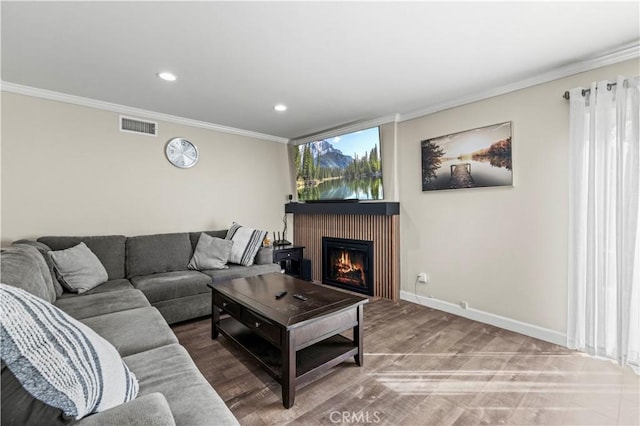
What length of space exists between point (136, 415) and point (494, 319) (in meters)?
3.14

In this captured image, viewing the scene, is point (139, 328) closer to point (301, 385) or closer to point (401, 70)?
point (301, 385)

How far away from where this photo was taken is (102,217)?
336 centimetres

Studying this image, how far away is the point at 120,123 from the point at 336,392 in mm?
3633

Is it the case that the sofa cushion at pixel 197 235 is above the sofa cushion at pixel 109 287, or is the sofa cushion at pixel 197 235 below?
above

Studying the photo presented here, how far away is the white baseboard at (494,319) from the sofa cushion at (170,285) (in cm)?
244

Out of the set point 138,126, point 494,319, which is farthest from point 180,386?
point 138,126

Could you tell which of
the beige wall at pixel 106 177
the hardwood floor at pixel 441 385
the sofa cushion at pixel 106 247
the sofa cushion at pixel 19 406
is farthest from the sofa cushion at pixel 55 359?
the beige wall at pixel 106 177

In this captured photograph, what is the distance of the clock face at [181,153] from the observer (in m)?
3.81

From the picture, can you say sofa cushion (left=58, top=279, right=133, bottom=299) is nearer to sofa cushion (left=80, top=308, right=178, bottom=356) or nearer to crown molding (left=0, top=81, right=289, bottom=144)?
sofa cushion (left=80, top=308, right=178, bottom=356)

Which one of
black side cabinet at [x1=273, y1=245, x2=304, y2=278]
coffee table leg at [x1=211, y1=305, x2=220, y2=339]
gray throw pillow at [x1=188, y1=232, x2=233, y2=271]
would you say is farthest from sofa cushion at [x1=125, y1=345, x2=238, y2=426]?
black side cabinet at [x1=273, y1=245, x2=304, y2=278]

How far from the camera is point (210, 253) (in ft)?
11.4

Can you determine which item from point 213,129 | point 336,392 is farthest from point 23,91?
point 336,392

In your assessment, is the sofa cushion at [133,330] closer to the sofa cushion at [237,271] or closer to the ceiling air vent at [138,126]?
the sofa cushion at [237,271]

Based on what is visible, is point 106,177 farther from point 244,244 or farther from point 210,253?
point 244,244
